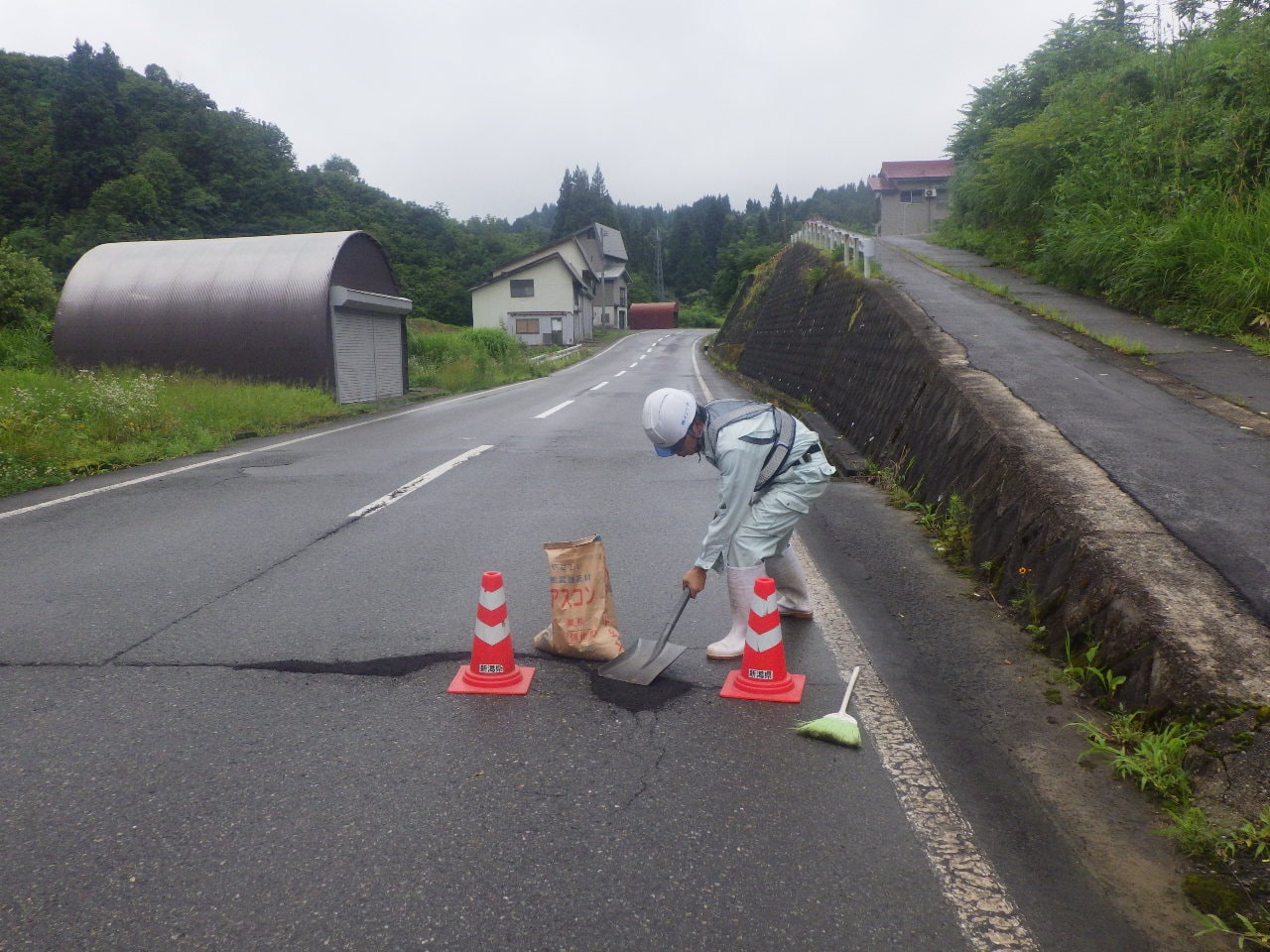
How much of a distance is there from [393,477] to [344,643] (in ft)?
16.7

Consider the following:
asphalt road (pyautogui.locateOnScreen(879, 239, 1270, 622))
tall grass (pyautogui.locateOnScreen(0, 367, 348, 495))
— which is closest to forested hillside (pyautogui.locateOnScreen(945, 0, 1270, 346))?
asphalt road (pyautogui.locateOnScreen(879, 239, 1270, 622))

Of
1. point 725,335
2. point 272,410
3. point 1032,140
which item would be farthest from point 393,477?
point 725,335

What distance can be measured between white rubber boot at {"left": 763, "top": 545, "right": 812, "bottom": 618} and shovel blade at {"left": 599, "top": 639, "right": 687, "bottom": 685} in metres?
0.78

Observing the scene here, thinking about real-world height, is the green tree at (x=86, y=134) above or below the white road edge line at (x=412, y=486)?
above

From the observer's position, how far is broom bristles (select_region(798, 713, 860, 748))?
3340 mm

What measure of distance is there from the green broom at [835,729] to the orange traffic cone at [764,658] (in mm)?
290

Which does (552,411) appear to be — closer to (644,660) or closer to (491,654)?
(644,660)

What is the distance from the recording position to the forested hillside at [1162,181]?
10.2 meters

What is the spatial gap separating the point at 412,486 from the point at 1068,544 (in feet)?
19.8

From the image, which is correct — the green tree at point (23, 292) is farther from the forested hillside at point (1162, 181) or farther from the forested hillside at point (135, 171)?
the forested hillside at point (1162, 181)

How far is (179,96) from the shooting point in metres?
46.5

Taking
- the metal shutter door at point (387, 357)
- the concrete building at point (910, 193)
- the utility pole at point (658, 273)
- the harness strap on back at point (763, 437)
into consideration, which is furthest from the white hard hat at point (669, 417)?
A: the utility pole at point (658, 273)

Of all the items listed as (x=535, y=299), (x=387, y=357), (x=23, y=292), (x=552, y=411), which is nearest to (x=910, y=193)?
(x=535, y=299)

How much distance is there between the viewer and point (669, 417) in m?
4.07
